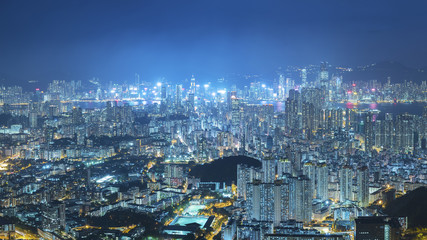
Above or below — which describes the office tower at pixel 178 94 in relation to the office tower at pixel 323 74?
below

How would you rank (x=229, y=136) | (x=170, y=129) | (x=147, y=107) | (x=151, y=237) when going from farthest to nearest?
1. (x=147, y=107)
2. (x=170, y=129)
3. (x=229, y=136)
4. (x=151, y=237)

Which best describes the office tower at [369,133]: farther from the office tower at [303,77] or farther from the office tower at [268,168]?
the office tower at [303,77]

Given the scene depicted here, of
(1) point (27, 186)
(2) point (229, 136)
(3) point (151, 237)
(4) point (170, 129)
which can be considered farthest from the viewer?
(4) point (170, 129)

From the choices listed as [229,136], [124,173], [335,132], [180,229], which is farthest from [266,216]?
[335,132]

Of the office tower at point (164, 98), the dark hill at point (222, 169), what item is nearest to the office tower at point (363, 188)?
the dark hill at point (222, 169)

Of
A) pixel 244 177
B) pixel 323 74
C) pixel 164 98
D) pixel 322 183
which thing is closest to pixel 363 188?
pixel 322 183

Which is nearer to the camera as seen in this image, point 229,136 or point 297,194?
point 297,194

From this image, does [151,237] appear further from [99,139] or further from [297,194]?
[99,139]
